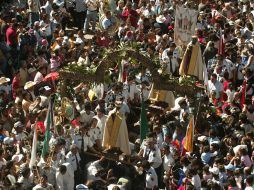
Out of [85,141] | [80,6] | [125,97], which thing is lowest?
[85,141]

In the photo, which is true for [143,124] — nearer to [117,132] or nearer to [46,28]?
[117,132]

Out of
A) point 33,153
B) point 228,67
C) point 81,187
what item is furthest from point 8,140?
point 228,67

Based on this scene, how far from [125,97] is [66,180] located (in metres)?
4.78

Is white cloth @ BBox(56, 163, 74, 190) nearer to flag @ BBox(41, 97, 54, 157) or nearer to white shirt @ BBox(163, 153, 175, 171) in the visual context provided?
flag @ BBox(41, 97, 54, 157)

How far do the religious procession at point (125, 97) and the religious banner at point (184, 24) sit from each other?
0.03 m

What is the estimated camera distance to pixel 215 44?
30672 mm

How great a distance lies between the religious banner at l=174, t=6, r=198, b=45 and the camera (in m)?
28.3

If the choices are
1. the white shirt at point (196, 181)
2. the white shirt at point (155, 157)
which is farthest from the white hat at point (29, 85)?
the white shirt at point (196, 181)

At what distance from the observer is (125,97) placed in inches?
1073

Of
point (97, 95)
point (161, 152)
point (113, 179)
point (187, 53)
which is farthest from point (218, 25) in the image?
point (113, 179)

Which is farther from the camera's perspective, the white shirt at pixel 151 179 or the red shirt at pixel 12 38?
Result: the red shirt at pixel 12 38

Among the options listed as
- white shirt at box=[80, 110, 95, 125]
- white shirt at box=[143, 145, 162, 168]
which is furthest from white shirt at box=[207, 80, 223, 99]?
white shirt at box=[143, 145, 162, 168]

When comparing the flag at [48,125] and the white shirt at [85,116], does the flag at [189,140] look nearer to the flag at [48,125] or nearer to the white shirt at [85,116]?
the white shirt at [85,116]

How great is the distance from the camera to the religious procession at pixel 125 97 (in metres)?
23.4
